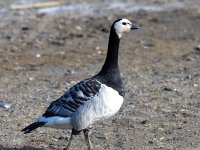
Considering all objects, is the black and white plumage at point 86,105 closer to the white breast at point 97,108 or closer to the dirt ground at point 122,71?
the white breast at point 97,108

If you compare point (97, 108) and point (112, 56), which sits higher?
point (112, 56)

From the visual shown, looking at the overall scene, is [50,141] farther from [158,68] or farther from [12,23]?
[12,23]

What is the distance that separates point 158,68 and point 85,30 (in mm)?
4367

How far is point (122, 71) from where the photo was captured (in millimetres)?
14188

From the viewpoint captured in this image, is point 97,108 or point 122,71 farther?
point 122,71

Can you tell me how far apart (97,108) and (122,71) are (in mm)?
5574

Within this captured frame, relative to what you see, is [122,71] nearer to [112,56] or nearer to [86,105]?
[112,56]

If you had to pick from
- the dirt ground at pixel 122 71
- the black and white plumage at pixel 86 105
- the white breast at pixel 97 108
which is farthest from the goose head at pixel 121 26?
the dirt ground at pixel 122 71

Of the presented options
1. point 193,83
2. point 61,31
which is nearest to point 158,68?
point 193,83

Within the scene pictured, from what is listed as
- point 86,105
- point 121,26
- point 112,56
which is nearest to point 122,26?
point 121,26

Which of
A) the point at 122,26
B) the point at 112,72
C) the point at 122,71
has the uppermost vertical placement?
the point at 122,26

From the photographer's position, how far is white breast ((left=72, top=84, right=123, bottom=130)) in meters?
8.66

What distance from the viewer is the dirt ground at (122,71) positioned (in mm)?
9836

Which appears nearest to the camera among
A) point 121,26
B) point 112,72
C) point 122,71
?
point 112,72
